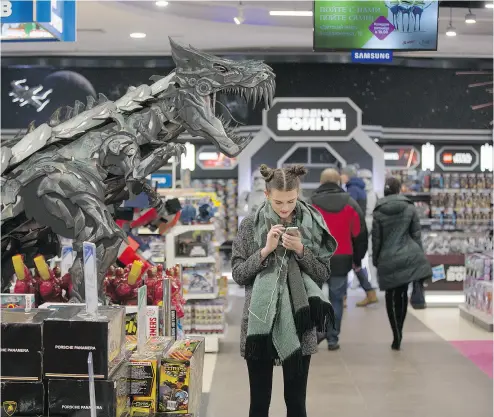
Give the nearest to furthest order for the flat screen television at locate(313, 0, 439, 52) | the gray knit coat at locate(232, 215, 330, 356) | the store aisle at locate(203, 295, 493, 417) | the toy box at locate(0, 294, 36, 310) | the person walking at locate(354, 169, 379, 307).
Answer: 1. the gray knit coat at locate(232, 215, 330, 356)
2. the toy box at locate(0, 294, 36, 310)
3. the store aisle at locate(203, 295, 493, 417)
4. the flat screen television at locate(313, 0, 439, 52)
5. the person walking at locate(354, 169, 379, 307)

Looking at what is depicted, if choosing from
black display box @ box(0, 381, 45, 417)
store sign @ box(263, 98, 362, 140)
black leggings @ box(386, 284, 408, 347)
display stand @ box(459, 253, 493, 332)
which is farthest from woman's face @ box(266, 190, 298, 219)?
store sign @ box(263, 98, 362, 140)

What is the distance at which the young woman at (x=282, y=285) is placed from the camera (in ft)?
11.2

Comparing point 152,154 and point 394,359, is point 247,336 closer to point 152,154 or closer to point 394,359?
point 152,154

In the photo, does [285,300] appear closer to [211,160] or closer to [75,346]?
[75,346]

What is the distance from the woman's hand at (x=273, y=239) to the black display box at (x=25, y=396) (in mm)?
1096

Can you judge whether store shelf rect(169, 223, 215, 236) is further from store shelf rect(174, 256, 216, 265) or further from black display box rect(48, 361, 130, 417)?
black display box rect(48, 361, 130, 417)

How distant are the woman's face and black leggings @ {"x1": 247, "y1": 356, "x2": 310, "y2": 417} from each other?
65 cm

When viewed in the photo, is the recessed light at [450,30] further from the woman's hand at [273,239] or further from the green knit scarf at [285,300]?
the woman's hand at [273,239]

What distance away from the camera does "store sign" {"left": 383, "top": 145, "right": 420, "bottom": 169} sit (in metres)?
13.8

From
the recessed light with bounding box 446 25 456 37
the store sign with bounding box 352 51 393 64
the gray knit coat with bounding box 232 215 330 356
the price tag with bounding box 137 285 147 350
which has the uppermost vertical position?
the recessed light with bounding box 446 25 456 37

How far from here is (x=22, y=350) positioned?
9.34 feet

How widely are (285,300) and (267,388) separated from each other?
0.40 meters

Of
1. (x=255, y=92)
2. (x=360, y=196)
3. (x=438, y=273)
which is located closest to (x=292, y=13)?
(x=360, y=196)

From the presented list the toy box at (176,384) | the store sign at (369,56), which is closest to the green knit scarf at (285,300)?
the toy box at (176,384)
